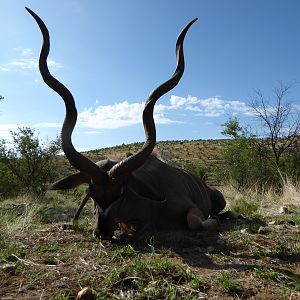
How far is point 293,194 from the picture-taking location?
9.52 m

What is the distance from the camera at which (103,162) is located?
573 centimetres

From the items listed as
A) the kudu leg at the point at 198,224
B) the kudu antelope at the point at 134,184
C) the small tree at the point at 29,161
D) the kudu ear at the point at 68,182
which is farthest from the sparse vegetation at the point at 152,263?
the small tree at the point at 29,161

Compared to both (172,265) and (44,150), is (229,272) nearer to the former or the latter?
(172,265)

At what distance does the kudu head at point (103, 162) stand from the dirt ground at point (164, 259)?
0.57 m

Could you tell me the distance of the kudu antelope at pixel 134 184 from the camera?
4.97 m

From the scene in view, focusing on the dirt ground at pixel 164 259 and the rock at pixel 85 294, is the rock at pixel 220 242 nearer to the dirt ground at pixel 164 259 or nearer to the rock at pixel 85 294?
the dirt ground at pixel 164 259

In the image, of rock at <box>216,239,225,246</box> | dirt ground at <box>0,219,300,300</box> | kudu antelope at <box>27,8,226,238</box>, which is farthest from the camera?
kudu antelope at <box>27,8,226,238</box>

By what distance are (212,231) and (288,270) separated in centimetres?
206

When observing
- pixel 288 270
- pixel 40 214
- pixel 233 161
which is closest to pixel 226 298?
pixel 288 270

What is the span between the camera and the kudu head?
4984 millimetres

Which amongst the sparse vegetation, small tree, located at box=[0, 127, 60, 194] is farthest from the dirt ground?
small tree, located at box=[0, 127, 60, 194]

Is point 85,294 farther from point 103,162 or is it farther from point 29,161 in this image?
point 29,161

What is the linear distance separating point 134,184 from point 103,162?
0.57 meters

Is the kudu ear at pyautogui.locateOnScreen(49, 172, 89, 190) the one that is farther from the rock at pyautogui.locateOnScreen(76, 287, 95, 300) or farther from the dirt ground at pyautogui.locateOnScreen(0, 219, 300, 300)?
the rock at pyautogui.locateOnScreen(76, 287, 95, 300)
